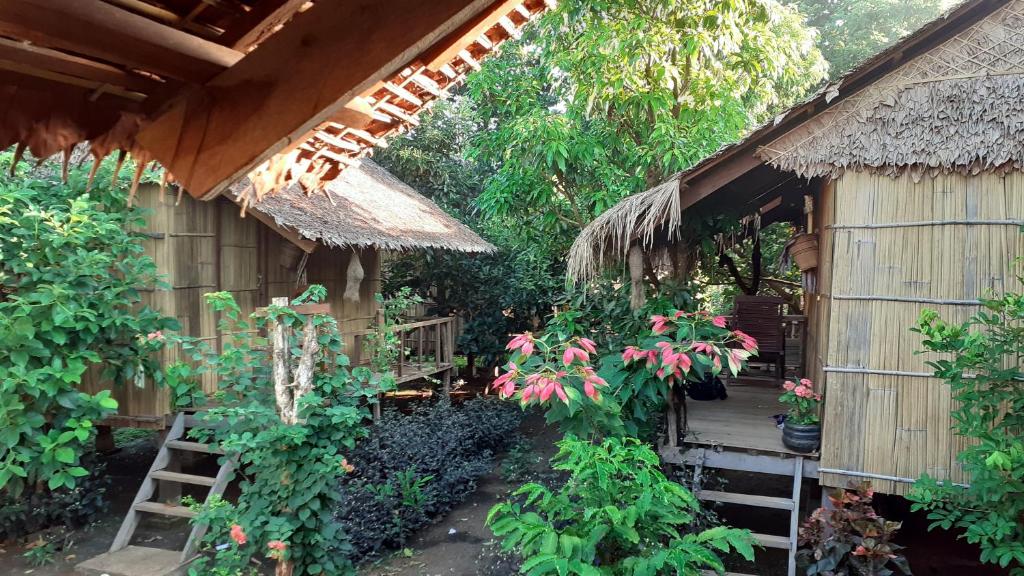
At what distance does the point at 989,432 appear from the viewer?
4258 mm

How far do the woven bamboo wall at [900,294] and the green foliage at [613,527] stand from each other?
Answer: 1.72m

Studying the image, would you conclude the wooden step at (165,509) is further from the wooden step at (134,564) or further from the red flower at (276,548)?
the red flower at (276,548)

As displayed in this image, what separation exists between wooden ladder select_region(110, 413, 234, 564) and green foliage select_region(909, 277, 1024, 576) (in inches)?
216

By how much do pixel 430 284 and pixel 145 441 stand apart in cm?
547

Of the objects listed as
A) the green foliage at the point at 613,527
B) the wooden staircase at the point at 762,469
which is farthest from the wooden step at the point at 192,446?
the wooden staircase at the point at 762,469

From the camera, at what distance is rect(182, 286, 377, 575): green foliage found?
15.7 ft

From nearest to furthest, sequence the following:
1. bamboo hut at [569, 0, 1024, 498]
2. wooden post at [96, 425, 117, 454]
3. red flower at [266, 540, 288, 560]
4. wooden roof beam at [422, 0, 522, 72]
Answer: wooden roof beam at [422, 0, 522, 72] → red flower at [266, 540, 288, 560] → bamboo hut at [569, 0, 1024, 498] → wooden post at [96, 425, 117, 454]

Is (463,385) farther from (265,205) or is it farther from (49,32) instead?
(49,32)

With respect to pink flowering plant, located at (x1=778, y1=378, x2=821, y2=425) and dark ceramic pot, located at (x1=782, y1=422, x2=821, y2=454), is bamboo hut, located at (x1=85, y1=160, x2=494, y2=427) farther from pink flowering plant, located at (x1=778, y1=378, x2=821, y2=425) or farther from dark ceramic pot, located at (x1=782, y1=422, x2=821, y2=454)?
dark ceramic pot, located at (x1=782, y1=422, x2=821, y2=454)

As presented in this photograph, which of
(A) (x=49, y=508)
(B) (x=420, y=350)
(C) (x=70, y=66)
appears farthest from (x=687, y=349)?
(B) (x=420, y=350)

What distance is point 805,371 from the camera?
794 cm

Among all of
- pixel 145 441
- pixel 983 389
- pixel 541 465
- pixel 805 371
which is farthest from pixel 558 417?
pixel 145 441

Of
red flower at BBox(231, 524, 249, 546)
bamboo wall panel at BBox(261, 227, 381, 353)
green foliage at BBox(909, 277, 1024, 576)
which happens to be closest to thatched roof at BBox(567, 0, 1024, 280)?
green foliage at BBox(909, 277, 1024, 576)

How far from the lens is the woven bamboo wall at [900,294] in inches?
188
